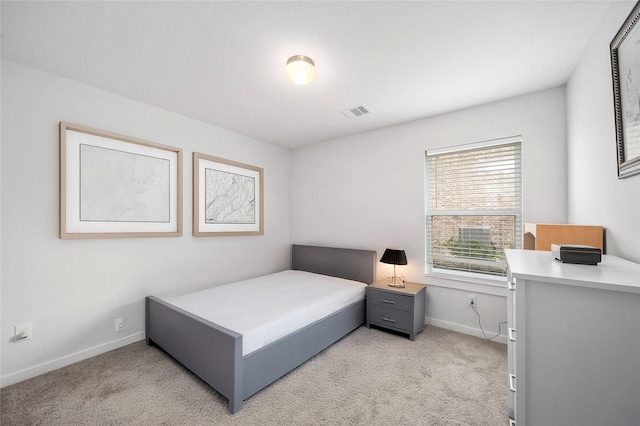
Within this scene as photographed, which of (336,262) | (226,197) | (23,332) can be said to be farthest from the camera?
(336,262)

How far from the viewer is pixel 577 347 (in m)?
0.93

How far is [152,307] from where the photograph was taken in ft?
8.29

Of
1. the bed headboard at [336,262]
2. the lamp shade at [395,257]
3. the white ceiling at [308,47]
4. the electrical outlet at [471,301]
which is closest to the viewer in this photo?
the white ceiling at [308,47]

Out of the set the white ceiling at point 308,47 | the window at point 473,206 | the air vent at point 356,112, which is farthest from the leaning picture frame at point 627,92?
the air vent at point 356,112

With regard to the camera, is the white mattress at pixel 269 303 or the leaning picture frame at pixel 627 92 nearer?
the leaning picture frame at pixel 627 92

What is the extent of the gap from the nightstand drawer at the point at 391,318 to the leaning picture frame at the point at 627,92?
201 centimetres

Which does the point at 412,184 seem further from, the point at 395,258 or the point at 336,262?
the point at 336,262

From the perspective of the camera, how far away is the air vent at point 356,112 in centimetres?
285

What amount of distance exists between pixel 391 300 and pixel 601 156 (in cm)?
204

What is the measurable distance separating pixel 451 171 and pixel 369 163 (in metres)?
1.02

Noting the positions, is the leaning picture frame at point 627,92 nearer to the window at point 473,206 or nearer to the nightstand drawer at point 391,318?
the window at point 473,206

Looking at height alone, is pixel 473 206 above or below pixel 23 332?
above

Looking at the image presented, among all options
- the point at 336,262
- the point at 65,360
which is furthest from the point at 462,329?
the point at 65,360

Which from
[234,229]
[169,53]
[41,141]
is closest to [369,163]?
[234,229]
